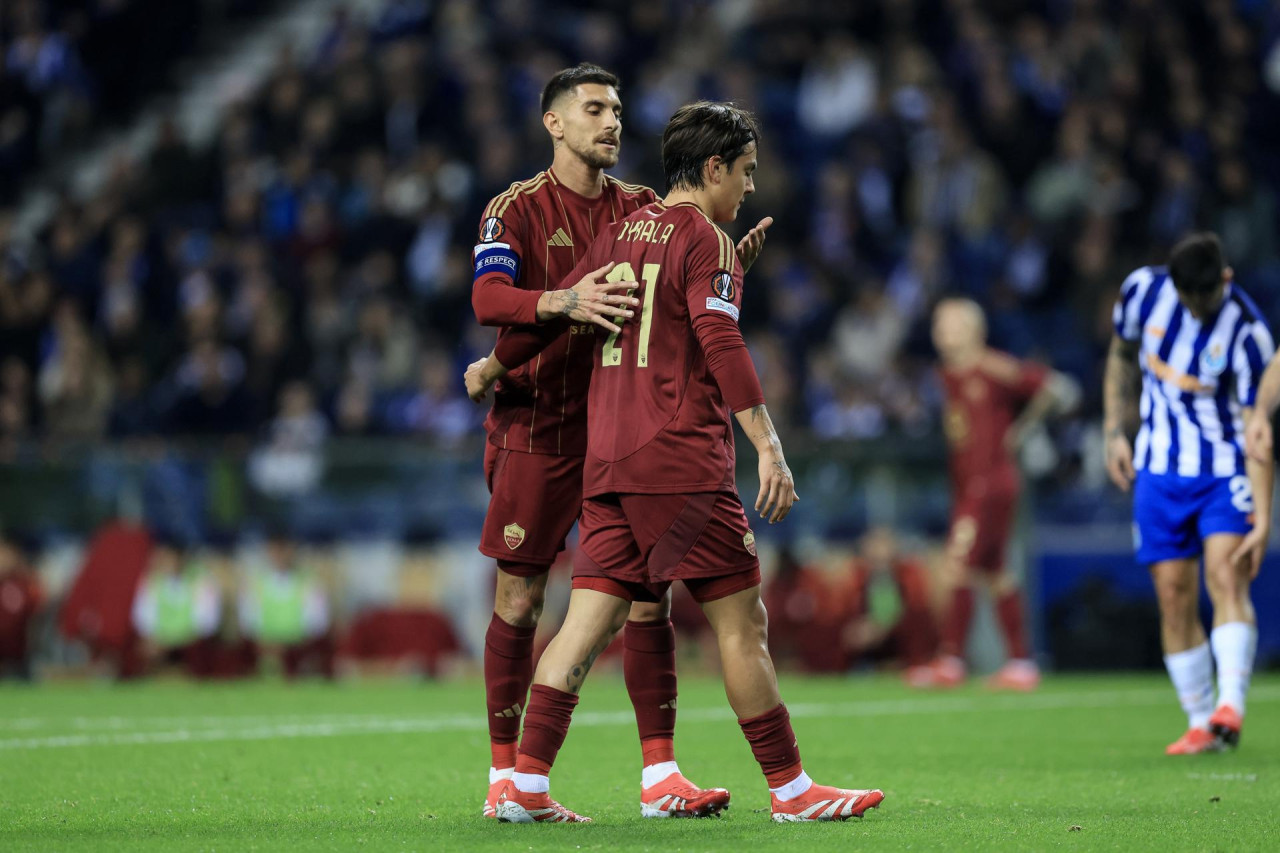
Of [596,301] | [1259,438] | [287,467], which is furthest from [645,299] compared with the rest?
[287,467]

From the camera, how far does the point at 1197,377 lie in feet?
23.7

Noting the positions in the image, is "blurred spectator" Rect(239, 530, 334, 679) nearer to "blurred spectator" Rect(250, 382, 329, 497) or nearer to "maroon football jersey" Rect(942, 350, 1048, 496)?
"blurred spectator" Rect(250, 382, 329, 497)

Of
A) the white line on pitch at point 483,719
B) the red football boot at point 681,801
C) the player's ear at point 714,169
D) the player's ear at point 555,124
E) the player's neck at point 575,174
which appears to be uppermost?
the player's ear at point 555,124

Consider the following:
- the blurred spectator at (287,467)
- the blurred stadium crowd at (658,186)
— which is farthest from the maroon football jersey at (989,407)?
the blurred spectator at (287,467)

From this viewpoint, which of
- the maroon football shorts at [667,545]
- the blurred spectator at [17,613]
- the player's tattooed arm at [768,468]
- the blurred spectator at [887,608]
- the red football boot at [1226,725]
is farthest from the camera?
the blurred spectator at [17,613]

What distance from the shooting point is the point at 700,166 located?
16.5 feet

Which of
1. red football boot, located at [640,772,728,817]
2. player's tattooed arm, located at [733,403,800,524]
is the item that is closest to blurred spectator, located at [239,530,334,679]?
red football boot, located at [640,772,728,817]

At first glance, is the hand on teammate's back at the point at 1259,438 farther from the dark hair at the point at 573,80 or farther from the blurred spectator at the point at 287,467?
the blurred spectator at the point at 287,467

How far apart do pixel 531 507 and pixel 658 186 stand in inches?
477

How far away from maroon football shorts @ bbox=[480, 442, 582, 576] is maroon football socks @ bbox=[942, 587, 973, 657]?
702 centimetres

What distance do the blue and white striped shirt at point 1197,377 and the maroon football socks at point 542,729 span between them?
3407 mm

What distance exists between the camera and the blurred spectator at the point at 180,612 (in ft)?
44.6

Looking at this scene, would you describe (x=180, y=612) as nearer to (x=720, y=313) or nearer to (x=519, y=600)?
(x=519, y=600)

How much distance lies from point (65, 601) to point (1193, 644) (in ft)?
30.4
